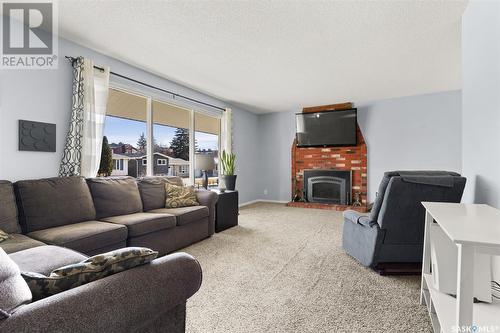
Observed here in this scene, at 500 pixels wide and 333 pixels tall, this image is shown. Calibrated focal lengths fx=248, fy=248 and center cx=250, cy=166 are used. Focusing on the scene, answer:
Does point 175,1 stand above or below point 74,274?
above

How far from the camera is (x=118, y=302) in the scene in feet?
2.75

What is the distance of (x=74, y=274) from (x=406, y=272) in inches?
99.2

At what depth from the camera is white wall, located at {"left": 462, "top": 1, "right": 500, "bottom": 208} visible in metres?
1.63

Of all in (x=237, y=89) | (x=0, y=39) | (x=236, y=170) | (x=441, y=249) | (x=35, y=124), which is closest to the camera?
(x=441, y=249)

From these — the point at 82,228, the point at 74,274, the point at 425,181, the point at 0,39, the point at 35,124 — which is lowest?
the point at 82,228

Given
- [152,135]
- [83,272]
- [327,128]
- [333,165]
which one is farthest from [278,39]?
[333,165]

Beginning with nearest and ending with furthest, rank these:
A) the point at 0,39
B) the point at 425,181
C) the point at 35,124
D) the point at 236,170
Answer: the point at 425,181 < the point at 0,39 < the point at 35,124 < the point at 236,170

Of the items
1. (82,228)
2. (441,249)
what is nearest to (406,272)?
(441,249)

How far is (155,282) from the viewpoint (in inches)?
37.8

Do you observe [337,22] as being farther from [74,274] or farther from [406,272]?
[74,274]

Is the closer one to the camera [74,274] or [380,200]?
[74,274]

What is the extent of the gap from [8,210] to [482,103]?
3.85 metres

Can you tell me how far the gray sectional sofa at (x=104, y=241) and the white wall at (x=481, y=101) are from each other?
2033mm

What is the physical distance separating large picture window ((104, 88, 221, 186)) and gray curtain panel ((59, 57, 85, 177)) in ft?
1.72
